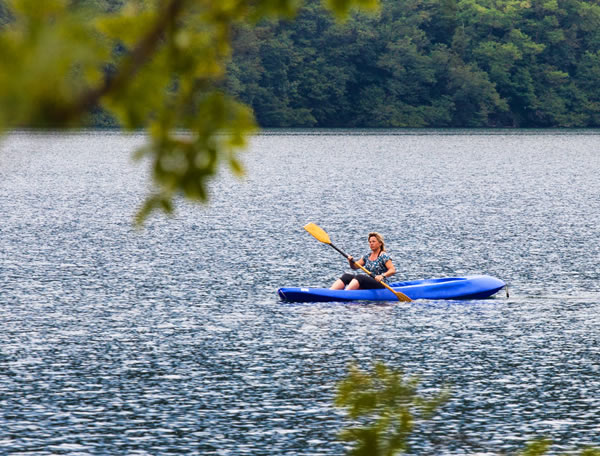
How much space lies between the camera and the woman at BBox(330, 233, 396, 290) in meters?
22.9

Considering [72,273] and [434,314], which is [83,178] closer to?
[72,273]

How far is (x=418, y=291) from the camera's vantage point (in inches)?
933

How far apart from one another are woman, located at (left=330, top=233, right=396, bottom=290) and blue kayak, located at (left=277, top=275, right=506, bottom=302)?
0.24 m

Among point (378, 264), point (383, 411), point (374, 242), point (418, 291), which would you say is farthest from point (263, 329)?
point (383, 411)

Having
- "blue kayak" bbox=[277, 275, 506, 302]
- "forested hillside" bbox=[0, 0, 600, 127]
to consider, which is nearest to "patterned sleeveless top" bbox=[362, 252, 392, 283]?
"blue kayak" bbox=[277, 275, 506, 302]

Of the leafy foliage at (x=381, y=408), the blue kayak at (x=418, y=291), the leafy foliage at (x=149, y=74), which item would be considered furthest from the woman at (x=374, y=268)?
the leafy foliage at (x=149, y=74)

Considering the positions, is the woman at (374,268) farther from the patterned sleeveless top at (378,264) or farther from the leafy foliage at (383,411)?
the leafy foliage at (383,411)

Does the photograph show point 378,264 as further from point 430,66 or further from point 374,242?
point 430,66

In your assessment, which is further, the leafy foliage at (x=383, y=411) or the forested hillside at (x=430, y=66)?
the forested hillside at (x=430, y=66)

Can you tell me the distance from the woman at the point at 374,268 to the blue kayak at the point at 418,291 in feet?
0.79

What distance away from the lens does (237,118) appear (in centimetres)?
199

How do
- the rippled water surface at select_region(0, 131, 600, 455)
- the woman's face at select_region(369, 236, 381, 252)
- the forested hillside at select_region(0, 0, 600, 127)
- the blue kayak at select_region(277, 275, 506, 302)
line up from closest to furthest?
the rippled water surface at select_region(0, 131, 600, 455)
the woman's face at select_region(369, 236, 381, 252)
the blue kayak at select_region(277, 275, 506, 302)
the forested hillside at select_region(0, 0, 600, 127)

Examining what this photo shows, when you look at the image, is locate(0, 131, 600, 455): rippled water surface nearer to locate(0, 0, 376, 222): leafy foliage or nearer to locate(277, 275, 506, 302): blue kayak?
locate(0, 0, 376, 222): leafy foliage

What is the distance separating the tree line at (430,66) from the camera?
424ft
